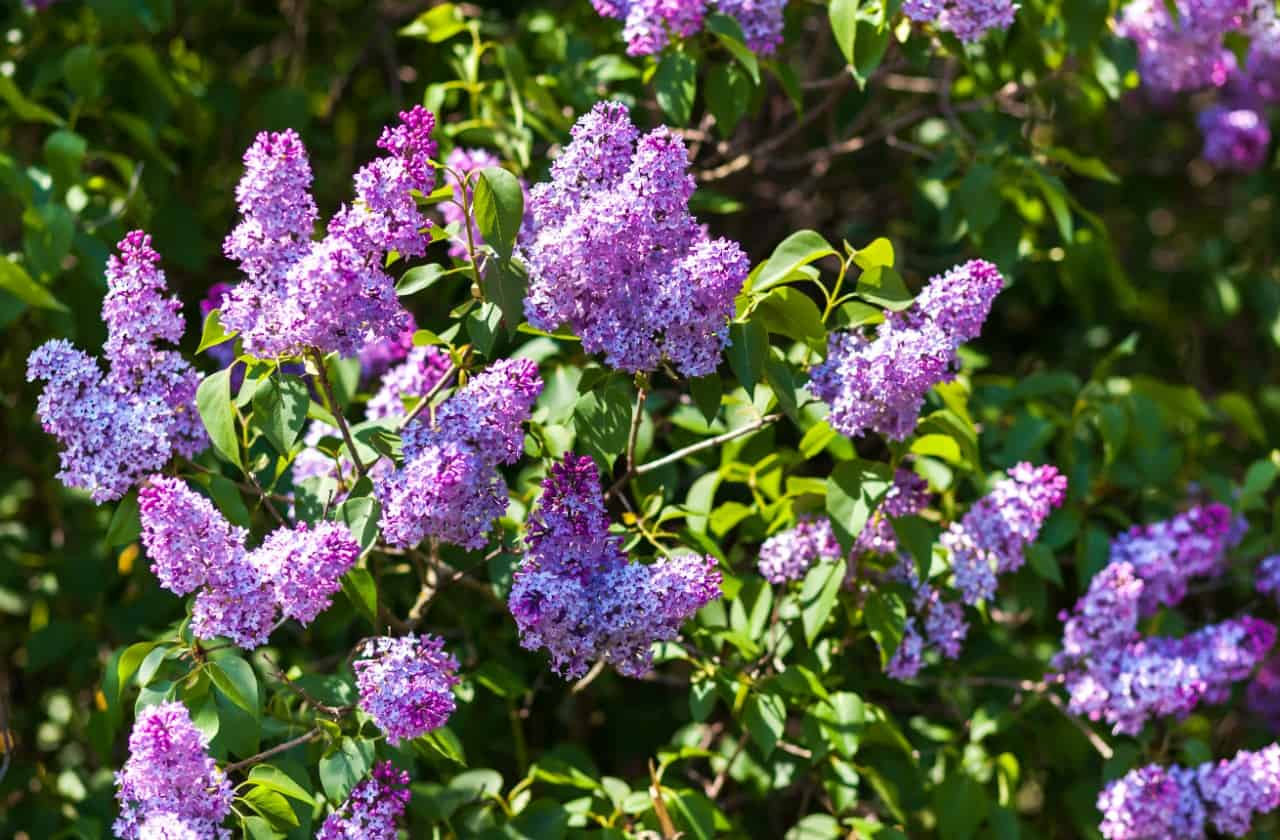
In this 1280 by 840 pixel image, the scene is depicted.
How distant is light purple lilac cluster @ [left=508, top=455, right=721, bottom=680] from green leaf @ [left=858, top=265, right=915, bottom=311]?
1.44 ft

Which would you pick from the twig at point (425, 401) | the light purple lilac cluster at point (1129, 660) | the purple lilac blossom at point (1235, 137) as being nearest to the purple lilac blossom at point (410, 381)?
the twig at point (425, 401)

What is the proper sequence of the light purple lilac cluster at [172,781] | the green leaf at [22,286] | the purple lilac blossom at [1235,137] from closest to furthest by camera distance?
Answer: 1. the light purple lilac cluster at [172,781]
2. the green leaf at [22,286]
3. the purple lilac blossom at [1235,137]

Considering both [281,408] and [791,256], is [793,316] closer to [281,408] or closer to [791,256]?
[791,256]

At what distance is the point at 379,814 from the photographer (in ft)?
6.59

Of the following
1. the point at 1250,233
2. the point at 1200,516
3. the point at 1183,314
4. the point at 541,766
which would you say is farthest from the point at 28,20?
the point at 1250,233

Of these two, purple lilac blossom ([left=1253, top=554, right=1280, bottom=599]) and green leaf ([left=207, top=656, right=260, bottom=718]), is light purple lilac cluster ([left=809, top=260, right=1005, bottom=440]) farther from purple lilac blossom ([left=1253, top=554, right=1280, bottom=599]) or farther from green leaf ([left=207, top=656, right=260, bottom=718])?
purple lilac blossom ([left=1253, top=554, right=1280, bottom=599])

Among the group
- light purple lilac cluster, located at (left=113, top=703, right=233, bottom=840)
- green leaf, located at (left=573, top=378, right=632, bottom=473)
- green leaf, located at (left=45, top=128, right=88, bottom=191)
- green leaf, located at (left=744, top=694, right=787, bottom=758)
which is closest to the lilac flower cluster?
light purple lilac cluster, located at (left=113, top=703, right=233, bottom=840)

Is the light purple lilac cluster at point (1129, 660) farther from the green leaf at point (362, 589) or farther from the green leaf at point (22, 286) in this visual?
the green leaf at point (22, 286)

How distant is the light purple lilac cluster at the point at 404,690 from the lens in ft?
6.47

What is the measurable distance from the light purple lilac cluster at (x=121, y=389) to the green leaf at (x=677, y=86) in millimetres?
905

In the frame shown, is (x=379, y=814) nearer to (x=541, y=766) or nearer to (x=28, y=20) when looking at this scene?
(x=541, y=766)

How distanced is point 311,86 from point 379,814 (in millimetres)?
2027

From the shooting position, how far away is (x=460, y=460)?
195cm

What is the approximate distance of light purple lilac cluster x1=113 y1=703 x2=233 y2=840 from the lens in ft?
6.14
